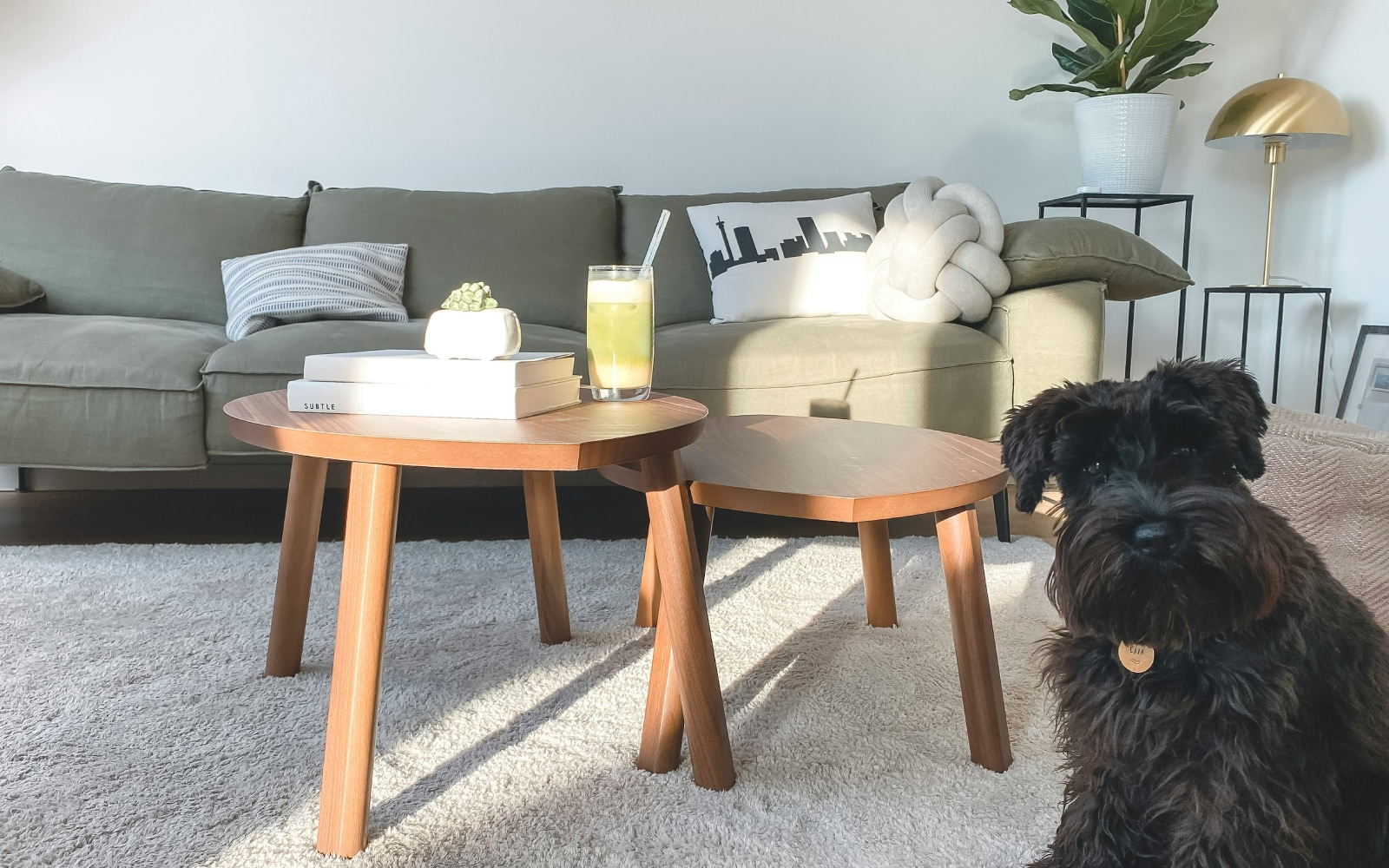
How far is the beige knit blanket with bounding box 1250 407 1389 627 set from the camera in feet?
4.15

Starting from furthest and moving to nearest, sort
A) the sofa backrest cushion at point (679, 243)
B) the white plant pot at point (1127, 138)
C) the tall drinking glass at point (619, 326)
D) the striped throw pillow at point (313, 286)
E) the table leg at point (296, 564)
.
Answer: the white plant pot at point (1127, 138), the sofa backrest cushion at point (679, 243), the striped throw pillow at point (313, 286), the table leg at point (296, 564), the tall drinking glass at point (619, 326)

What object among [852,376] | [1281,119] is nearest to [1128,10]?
[1281,119]

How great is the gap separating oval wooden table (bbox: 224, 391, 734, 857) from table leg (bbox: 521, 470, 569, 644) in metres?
0.36

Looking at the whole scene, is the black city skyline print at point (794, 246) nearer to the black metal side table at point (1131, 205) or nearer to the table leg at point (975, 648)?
the black metal side table at point (1131, 205)

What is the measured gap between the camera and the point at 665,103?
3.18 metres

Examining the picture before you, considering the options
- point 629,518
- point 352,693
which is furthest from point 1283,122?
point 352,693

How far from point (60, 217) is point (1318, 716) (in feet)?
9.80

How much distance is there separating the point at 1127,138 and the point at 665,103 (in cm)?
146

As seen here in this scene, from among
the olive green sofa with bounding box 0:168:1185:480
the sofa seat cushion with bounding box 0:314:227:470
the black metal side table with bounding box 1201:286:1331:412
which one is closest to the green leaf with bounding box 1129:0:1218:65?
the black metal side table with bounding box 1201:286:1331:412

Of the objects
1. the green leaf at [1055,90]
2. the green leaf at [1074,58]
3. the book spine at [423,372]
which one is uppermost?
the green leaf at [1074,58]

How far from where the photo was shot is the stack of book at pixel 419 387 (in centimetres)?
108

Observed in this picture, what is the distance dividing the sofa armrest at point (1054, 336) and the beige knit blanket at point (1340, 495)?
773 mm

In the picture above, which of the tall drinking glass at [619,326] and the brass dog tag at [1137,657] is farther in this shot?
the tall drinking glass at [619,326]

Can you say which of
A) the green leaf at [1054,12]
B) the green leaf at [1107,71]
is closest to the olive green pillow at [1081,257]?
the green leaf at [1107,71]
